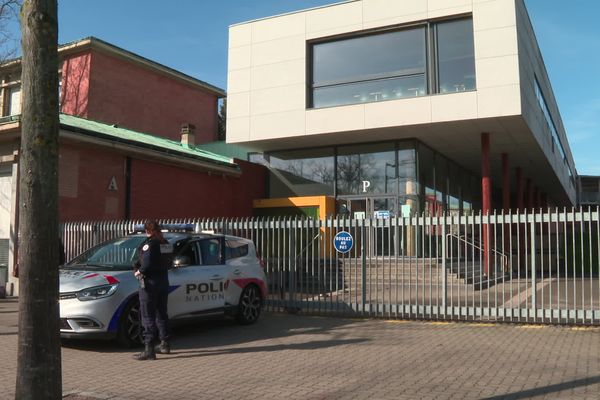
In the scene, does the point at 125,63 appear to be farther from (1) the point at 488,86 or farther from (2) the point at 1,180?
(1) the point at 488,86

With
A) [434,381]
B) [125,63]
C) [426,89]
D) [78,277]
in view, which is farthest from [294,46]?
[434,381]

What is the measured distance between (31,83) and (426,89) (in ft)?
49.7

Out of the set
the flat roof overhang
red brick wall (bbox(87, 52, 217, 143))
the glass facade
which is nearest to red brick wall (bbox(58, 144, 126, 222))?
the flat roof overhang

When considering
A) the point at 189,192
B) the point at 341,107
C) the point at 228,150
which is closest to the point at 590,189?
the point at 228,150

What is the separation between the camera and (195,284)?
863 centimetres

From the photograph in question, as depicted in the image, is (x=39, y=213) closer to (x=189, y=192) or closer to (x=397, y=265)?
(x=397, y=265)

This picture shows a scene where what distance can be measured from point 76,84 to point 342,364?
19916mm

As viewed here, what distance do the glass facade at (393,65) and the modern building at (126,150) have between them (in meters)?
4.70

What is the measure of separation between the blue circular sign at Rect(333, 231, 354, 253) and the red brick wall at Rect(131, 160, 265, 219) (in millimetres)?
7729

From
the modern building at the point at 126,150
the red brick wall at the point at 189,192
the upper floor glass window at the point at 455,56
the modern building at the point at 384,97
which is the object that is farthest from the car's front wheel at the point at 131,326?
the upper floor glass window at the point at 455,56

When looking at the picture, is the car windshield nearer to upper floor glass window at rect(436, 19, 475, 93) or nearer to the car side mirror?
the car side mirror

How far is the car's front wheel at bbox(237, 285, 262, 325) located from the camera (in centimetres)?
973

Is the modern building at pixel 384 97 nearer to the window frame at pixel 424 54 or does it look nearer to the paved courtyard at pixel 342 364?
the window frame at pixel 424 54

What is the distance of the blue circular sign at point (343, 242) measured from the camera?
11.2 metres
